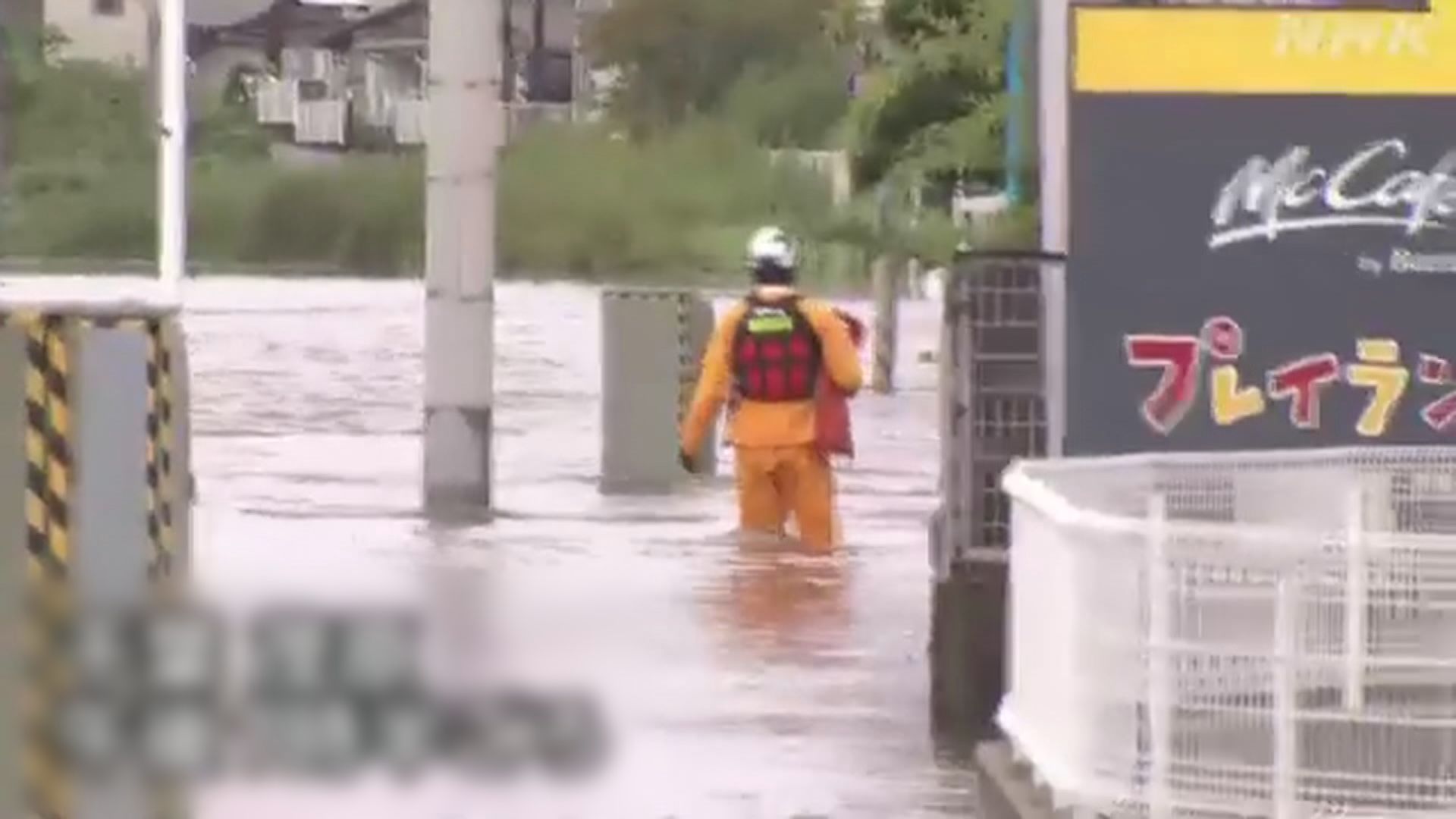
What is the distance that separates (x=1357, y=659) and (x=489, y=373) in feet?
37.0

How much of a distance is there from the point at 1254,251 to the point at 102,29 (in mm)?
28243

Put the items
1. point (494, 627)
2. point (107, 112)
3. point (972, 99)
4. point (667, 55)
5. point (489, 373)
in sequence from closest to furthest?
point (494, 627) → point (489, 373) → point (972, 99) → point (107, 112) → point (667, 55)

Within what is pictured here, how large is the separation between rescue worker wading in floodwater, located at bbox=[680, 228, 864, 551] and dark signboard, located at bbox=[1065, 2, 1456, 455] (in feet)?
→ 12.8

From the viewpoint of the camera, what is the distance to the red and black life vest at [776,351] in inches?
614

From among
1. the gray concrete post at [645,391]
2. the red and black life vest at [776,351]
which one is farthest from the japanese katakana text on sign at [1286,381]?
the gray concrete post at [645,391]

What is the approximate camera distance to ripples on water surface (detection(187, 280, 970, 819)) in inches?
436

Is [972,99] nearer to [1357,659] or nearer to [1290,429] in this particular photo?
[1290,429]

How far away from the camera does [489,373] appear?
772 inches

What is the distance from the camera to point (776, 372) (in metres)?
15.6

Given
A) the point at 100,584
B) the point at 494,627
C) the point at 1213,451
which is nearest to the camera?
the point at 100,584

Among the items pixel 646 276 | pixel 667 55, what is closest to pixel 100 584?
pixel 667 55

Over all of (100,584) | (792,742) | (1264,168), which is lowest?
(792,742)

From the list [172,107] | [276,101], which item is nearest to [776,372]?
[172,107]

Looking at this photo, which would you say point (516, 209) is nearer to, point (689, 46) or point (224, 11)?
point (224, 11)
